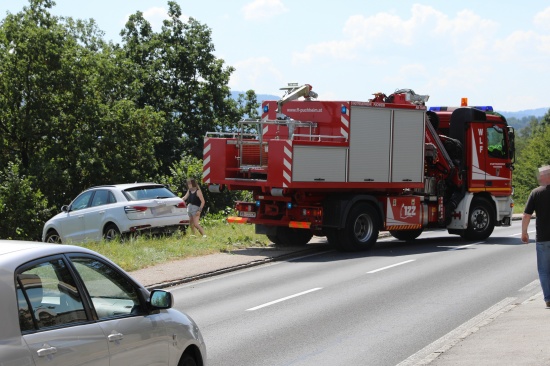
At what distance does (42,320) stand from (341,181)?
1492cm

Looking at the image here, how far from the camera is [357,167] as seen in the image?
1992cm

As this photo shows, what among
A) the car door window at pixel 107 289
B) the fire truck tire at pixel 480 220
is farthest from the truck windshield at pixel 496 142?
the car door window at pixel 107 289

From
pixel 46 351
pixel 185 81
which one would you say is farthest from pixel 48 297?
pixel 185 81

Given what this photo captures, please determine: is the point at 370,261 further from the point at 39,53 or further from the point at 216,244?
the point at 39,53

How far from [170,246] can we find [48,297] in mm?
13714

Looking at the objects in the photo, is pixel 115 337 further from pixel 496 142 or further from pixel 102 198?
pixel 496 142

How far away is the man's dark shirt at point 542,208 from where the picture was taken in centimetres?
1125

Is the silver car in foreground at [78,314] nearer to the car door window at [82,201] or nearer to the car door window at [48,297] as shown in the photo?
the car door window at [48,297]

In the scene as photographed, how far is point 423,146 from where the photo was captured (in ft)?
70.0

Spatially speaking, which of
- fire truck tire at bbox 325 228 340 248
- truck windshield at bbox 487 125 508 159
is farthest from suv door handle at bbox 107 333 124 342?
truck windshield at bbox 487 125 508 159

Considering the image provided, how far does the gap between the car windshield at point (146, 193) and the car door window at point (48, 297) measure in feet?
50.4

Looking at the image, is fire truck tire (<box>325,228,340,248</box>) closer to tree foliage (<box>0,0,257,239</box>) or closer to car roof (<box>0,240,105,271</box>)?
car roof (<box>0,240,105,271</box>)

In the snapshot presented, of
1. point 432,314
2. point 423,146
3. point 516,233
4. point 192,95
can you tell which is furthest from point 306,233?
point 192,95

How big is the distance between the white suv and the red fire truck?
126 cm
